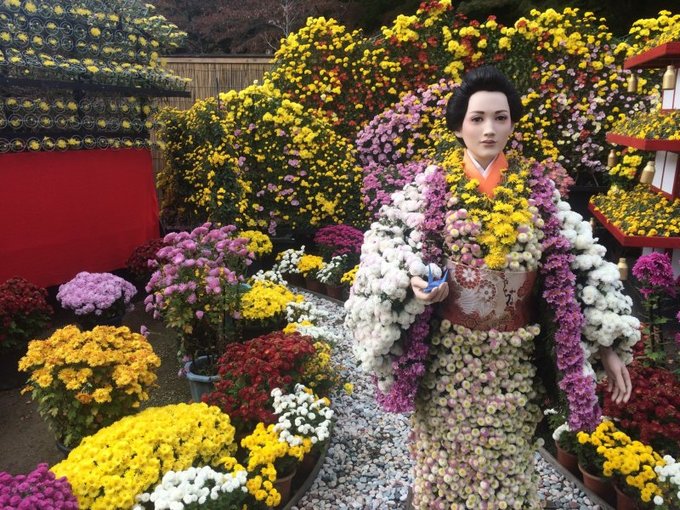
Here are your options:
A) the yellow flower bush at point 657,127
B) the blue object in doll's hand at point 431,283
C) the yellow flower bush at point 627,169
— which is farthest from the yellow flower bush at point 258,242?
the blue object in doll's hand at point 431,283

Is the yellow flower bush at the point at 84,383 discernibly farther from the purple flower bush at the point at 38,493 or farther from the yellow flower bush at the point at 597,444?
the yellow flower bush at the point at 597,444

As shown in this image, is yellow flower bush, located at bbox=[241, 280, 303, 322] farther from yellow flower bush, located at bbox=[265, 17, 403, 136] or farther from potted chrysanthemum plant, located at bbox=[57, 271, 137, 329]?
yellow flower bush, located at bbox=[265, 17, 403, 136]

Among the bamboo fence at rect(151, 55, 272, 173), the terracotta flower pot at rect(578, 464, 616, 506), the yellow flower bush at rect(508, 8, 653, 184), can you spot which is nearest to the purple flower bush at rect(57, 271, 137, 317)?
the terracotta flower pot at rect(578, 464, 616, 506)

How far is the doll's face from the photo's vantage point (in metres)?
2.02

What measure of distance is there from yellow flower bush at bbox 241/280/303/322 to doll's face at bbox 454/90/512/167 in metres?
2.70

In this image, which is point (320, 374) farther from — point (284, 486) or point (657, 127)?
point (657, 127)

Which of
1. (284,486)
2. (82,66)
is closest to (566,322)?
(284,486)

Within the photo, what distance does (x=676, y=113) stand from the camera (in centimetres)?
473

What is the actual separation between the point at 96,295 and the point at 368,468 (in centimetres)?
270

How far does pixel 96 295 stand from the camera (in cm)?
449

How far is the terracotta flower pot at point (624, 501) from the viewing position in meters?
2.54

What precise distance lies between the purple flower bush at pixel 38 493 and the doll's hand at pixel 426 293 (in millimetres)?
1561

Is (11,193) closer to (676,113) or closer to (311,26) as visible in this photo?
(311,26)

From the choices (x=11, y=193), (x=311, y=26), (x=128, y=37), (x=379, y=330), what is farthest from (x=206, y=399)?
(x=311, y=26)
